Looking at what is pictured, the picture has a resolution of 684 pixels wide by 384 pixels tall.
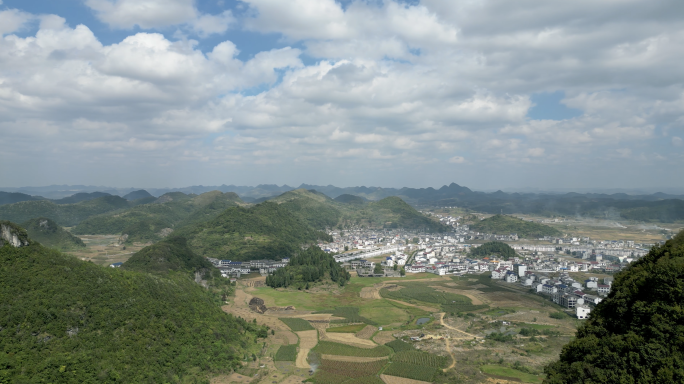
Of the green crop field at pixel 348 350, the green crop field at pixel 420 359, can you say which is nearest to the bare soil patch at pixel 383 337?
the green crop field at pixel 348 350

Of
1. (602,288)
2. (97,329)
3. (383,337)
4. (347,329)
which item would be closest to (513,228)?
(602,288)

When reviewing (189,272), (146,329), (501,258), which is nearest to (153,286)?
(146,329)

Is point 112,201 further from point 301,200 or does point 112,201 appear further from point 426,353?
point 426,353

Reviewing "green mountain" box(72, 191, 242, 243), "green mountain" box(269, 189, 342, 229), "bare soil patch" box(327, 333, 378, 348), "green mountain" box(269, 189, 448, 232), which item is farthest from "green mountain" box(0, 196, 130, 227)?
"bare soil patch" box(327, 333, 378, 348)

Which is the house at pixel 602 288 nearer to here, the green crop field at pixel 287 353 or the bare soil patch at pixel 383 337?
the bare soil patch at pixel 383 337

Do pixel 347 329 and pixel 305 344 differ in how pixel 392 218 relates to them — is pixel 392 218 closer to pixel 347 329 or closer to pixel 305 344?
pixel 347 329

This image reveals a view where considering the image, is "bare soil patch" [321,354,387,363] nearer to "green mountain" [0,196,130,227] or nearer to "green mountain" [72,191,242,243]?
"green mountain" [72,191,242,243]
